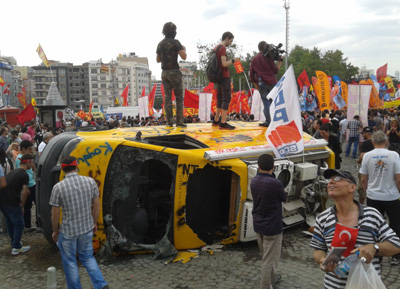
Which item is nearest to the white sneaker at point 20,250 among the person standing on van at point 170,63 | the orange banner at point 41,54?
the person standing on van at point 170,63

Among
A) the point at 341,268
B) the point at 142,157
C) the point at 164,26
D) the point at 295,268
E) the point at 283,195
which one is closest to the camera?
the point at 341,268

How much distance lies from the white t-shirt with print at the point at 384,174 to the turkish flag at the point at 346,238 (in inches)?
116

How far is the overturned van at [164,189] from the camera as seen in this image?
5.32 meters

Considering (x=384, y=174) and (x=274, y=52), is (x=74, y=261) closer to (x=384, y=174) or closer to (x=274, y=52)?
(x=384, y=174)

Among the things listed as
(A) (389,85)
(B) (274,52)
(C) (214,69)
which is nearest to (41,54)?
(C) (214,69)

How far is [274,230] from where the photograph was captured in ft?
13.8

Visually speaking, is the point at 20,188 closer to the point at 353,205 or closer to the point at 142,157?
the point at 142,157

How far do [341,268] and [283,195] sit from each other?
5.72 feet

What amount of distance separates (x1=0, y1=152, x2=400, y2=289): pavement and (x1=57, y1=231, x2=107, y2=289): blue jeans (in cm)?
41

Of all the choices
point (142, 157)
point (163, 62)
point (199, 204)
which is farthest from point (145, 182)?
point (163, 62)

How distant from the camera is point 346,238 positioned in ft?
8.19

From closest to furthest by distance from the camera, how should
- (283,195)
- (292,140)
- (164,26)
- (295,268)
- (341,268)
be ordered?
(341,268) < (283,195) < (295,268) < (292,140) < (164,26)

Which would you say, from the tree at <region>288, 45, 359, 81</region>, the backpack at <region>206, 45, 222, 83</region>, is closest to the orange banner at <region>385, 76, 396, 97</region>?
the backpack at <region>206, 45, 222, 83</region>

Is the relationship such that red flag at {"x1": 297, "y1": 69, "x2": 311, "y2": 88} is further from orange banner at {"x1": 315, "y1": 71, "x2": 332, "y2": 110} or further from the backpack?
the backpack
